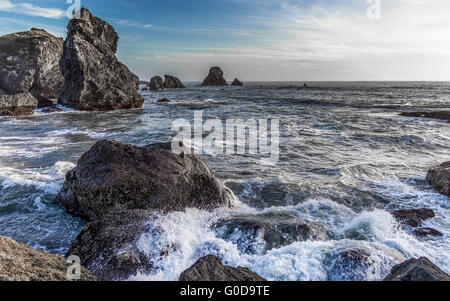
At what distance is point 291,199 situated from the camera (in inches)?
306

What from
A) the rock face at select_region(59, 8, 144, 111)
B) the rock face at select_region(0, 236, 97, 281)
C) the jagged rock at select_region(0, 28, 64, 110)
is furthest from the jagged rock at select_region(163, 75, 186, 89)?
the rock face at select_region(0, 236, 97, 281)

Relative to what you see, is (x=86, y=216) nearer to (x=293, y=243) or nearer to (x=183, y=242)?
(x=183, y=242)

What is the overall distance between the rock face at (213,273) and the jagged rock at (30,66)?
29.7 meters

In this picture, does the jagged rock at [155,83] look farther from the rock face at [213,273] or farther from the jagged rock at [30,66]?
the rock face at [213,273]

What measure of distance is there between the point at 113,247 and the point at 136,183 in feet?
5.89

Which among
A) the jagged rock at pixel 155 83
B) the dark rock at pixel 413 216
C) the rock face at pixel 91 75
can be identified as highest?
the jagged rock at pixel 155 83

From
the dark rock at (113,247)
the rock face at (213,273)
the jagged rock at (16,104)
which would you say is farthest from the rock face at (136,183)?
the jagged rock at (16,104)

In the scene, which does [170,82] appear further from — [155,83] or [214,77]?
[214,77]

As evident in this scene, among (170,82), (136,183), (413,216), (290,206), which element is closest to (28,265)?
(136,183)

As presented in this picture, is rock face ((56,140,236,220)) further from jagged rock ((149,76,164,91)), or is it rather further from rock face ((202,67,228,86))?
rock face ((202,67,228,86))

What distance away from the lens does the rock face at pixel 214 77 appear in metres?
139

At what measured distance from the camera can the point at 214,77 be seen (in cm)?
13862

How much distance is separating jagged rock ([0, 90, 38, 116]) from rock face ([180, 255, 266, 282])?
29.5m

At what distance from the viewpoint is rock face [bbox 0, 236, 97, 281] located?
9.52 feet
